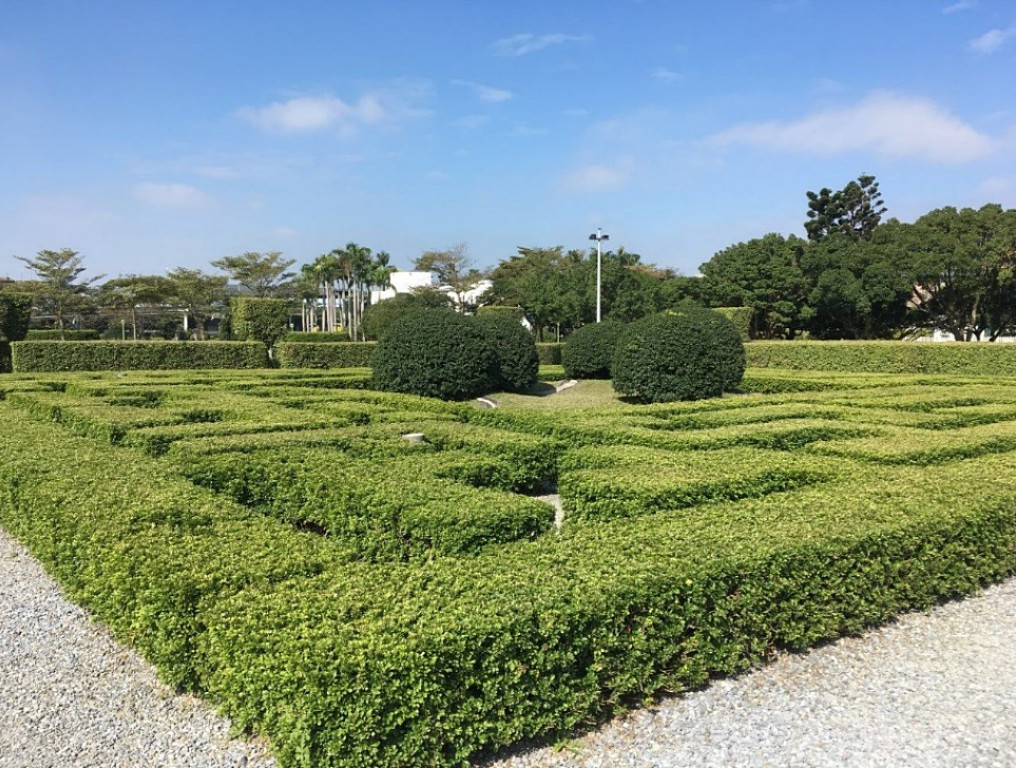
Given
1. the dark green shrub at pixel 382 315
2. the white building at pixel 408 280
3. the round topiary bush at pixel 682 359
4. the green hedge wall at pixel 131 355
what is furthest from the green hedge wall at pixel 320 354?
the white building at pixel 408 280

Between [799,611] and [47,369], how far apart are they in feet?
76.5

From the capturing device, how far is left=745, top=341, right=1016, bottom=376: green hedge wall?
69.7 feet

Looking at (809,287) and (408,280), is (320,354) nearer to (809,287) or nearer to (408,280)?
(809,287)

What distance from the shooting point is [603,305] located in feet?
132

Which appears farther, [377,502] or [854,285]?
[854,285]

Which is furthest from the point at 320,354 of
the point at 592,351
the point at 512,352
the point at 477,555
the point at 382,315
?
the point at 477,555

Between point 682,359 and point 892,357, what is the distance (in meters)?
12.4

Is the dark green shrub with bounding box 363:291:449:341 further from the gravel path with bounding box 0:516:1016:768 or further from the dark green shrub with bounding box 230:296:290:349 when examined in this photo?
the gravel path with bounding box 0:516:1016:768

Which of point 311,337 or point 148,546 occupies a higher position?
point 311,337

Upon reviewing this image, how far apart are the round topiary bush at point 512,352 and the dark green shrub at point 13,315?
16272 millimetres

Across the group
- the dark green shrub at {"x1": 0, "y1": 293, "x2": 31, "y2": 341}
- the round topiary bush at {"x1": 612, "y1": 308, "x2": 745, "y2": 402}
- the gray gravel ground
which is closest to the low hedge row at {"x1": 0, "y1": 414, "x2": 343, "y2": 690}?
the gray gravel ground

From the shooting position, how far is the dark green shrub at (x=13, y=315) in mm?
23422

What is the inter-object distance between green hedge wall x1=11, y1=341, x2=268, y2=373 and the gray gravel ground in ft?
66.2

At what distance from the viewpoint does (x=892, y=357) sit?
910 inches
